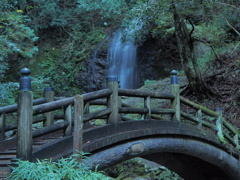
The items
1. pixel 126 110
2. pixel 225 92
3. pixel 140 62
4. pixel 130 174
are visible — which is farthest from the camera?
pixel 140 62

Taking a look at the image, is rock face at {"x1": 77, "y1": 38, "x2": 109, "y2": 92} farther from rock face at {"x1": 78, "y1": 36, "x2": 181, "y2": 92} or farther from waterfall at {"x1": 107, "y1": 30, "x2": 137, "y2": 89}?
waterfall at {"x1": 107, "y1": 30, "x2": 137, "y2": 89}

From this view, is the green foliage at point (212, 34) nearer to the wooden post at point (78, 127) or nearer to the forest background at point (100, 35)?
the forest background at point (100, 35)

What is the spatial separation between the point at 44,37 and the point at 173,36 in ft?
37.3

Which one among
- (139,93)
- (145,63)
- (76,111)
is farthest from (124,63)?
(76,111)

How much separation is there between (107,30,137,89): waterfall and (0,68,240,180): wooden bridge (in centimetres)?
974

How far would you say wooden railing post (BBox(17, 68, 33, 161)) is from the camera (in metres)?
4.05

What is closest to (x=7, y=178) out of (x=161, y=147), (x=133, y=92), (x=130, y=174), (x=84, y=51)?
(x=133, y=92)

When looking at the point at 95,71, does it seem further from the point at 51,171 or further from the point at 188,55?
the point at 51,171

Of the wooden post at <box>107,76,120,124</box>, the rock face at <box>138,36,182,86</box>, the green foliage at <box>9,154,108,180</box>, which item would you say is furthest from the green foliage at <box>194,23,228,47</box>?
the green foliage at <box>9,154,108,180</box>

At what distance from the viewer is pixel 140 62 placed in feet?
61.2

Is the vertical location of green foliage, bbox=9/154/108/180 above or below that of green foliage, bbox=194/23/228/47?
below

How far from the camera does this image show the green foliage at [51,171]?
3826 mm

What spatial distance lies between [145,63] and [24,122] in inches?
575

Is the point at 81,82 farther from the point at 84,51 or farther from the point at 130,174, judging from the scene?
the point at 130,174
